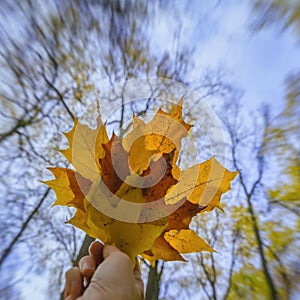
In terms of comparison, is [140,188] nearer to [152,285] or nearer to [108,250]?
[108,250]

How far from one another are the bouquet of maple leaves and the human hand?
19mm

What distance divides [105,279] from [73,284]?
0.17 ft

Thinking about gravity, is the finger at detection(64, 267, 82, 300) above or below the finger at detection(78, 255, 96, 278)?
below

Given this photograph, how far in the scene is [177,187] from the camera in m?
0.33

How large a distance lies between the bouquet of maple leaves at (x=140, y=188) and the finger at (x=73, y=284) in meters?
0.05

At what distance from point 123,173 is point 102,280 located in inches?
4.1

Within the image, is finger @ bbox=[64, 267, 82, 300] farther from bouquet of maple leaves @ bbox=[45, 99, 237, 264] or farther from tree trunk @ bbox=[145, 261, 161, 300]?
tree trunk @ bbox=[145, 261, 161, 300]

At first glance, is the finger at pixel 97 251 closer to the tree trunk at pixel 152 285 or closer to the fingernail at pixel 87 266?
the fingernail at pixel 87 266

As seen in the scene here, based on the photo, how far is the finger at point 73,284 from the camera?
0.30 metres

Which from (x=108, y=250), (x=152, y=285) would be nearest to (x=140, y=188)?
(x=108, y=250)

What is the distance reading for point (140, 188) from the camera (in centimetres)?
30

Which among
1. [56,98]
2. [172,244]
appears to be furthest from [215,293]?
[172,244]

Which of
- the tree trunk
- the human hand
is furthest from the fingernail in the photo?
the tree trunk

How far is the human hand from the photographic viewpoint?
0.28 m
